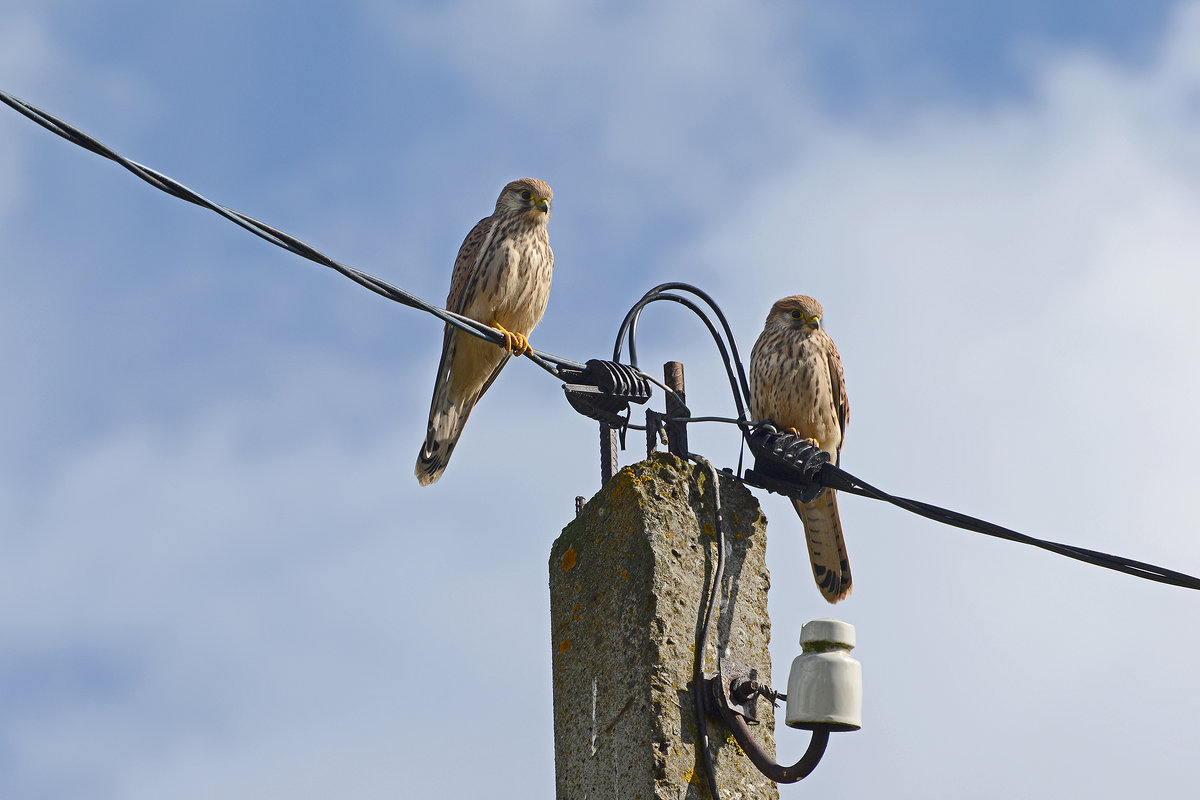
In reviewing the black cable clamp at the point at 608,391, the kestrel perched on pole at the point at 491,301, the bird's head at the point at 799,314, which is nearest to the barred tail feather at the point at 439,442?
the kestrel perched on pole at the point at 491,301

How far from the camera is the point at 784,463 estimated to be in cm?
342

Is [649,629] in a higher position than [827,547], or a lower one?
lower

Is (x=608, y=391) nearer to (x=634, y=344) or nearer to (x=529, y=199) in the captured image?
(x=634, y=344)

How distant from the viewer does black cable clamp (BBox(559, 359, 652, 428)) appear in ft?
11.4

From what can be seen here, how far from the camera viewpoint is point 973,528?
3053 millimetres

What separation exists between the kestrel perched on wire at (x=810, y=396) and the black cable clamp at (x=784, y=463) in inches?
46.8

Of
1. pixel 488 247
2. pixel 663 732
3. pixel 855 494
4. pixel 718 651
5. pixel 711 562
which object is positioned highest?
pixel 488 247

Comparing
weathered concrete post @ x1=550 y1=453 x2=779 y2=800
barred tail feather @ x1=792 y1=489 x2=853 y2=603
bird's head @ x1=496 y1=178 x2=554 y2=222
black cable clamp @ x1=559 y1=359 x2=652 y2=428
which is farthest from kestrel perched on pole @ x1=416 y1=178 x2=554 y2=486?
weathered concrete post @ x1=550 y1=453 x2=779 y2=800

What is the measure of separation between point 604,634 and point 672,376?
104 cm

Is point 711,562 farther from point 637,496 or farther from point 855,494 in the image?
point 855,494

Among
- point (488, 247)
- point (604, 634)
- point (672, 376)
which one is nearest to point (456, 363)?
point (488, 247)

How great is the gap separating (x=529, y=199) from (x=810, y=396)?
156 cm

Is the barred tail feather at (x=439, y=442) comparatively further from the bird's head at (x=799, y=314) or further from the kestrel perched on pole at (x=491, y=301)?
the bird's head at (x=799, y=314)

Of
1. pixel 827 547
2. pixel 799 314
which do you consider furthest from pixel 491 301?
pixel 827 547
